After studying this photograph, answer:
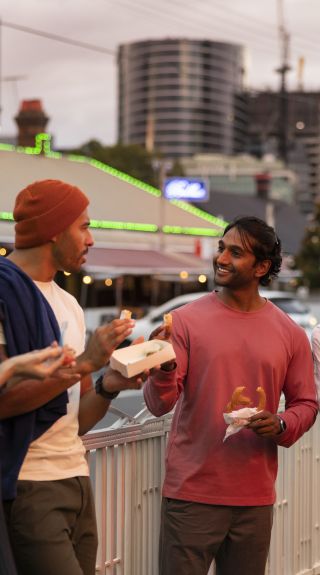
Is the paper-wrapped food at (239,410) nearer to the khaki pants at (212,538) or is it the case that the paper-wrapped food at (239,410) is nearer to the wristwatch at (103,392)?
the khaki pants at (212,538)

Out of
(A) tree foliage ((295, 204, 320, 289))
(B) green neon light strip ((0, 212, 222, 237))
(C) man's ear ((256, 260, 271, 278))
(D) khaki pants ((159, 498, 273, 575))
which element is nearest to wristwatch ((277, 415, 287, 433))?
(D) khaki pants ((159, 498, 273, 575))

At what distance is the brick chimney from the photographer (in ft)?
134

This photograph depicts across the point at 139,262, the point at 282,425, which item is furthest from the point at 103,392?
the point at 139,262

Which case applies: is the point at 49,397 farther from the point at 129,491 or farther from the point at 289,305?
the point at 289,305

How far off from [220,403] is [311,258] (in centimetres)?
5221

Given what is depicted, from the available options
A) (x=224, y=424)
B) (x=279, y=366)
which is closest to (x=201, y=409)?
(x=224, y=424)

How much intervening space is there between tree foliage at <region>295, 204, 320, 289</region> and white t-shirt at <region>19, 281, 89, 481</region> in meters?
51.6

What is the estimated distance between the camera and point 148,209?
121 feet

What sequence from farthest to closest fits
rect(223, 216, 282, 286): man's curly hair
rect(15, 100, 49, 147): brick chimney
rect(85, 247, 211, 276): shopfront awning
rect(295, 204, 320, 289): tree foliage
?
rect(295, 204, 320, 289): tree foliage < rect(15, 100, 49, 147): brick chimney < rect(85, 247, 211, 276): shopfront awning < rect(223, 216, 282, 286): man's curly hair

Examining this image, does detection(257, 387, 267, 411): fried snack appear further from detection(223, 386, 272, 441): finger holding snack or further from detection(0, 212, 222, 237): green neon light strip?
detection(0, 212, 222, 237): green neon light strip

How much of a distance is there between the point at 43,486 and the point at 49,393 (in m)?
0.30

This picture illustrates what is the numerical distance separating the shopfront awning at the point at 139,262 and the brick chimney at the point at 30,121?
992 cm

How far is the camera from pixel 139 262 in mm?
30141

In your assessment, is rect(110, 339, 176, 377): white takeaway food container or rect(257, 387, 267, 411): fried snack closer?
rect(110, 339, 176, 377): white takeaway food container
